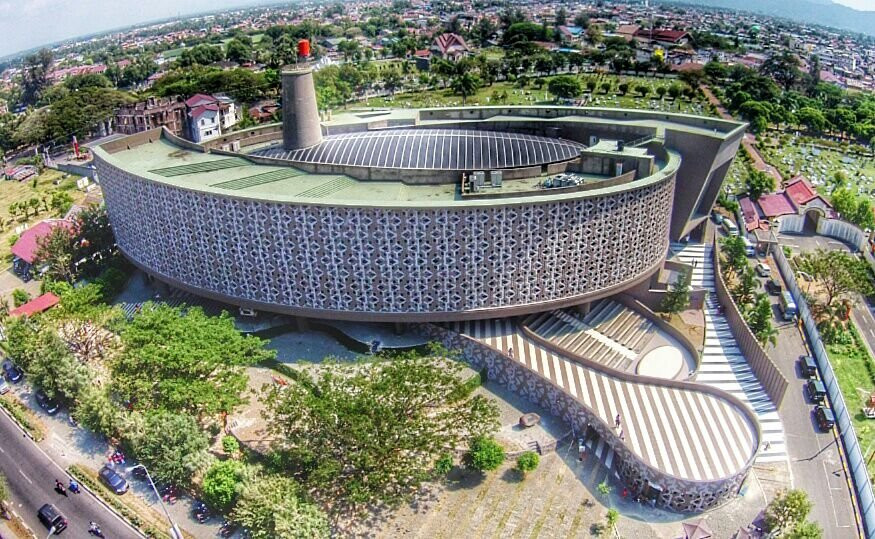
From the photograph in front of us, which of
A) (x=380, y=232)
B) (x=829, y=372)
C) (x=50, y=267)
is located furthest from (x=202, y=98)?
(x=829, y=372)

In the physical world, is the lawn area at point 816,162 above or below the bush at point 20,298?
above

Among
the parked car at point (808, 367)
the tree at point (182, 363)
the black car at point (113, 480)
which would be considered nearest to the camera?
the black car at point (113, 480)

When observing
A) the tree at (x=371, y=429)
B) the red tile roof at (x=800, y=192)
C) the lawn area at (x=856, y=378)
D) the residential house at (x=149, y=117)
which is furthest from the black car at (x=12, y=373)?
the red tile roof at (x=800, y=192)

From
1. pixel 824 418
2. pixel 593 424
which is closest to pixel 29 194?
pixel 593 424

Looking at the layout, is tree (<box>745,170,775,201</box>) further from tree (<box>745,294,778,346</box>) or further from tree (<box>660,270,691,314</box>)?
tree (<box>660,270,691,314</box>)

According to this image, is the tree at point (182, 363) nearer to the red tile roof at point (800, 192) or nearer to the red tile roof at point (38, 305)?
the red tile roof at point (38, 305)

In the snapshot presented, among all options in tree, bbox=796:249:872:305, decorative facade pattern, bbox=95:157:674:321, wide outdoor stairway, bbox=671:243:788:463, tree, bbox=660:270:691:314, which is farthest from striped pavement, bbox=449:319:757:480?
tree, bbox=796:249:872:305

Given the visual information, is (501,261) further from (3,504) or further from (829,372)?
(3,504)

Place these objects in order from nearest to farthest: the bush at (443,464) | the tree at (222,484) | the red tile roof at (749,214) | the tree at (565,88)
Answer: the tree at (222,484)
the bush at (443,464)
the red tile roof at (749,214)
the tree at (565,88)
